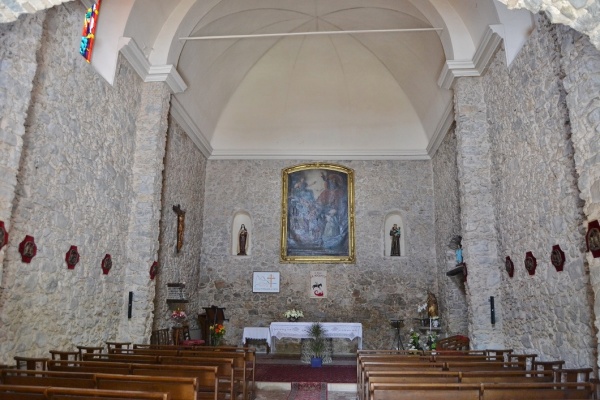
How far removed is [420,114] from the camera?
1426 cm

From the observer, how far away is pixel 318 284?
13.6m

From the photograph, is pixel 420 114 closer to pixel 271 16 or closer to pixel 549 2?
pixel 271 16

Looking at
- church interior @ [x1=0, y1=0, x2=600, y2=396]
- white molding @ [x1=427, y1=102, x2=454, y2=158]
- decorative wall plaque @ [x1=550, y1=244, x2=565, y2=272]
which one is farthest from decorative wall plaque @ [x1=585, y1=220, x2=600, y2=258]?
white molding @ [x1=427, y1=102, x2=454, y2=158]

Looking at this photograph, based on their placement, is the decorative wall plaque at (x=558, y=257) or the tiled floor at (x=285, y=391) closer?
the decorative wall plaque at (x=558, y=257)

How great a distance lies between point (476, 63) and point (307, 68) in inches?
254

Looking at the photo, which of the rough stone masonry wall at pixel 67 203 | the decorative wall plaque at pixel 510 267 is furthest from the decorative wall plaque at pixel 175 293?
the decorative wall plaque at pixel 510 267

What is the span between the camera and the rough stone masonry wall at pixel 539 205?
218 inches

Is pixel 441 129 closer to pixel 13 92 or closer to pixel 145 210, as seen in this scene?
pixel 145 210

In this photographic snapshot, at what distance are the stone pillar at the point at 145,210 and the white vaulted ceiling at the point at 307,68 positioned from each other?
0.69 m

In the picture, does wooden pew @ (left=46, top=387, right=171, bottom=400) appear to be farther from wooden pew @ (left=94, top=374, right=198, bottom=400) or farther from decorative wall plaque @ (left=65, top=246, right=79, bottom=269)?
decorative wall plaque @ (left=65, top=246, right=79, bottom=269)

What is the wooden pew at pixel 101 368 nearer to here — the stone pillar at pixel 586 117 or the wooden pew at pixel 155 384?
the wooden pew at pixel 155 384

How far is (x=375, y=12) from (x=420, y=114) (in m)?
3.71

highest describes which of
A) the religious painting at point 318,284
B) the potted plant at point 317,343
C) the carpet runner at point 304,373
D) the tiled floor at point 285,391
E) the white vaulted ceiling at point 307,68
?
the white vaulted ceiling at point 307,68

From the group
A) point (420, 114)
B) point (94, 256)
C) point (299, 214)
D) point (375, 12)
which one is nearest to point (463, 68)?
point (375, 12)
